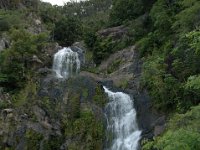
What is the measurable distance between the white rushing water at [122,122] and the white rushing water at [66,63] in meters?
7.88

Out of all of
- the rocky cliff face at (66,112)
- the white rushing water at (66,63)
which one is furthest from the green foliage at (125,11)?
the rocky cliff face at (66,112)

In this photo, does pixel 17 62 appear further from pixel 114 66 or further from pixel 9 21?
pixel 9 21

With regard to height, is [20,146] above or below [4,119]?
below

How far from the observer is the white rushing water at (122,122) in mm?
23781

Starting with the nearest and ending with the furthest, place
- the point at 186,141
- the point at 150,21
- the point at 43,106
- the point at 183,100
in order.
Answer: the point at 186,141, the point at 183,100, the point at 43,106, the point at 150,21

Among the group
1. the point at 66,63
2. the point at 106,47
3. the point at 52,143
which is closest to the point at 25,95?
the point at 52,143

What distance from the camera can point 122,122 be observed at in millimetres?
25359

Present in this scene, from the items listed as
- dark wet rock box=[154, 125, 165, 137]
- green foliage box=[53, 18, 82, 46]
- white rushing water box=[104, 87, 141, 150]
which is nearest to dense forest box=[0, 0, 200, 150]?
green foliage box=[53, 18, 82, 46]

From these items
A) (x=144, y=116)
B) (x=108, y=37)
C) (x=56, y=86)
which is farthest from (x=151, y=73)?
(x=108, y=37)

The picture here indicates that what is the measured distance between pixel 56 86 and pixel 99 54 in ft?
26.5

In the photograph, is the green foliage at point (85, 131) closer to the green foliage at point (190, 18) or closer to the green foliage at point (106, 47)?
the green foliage at point (190, 18)

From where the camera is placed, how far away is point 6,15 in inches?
1832

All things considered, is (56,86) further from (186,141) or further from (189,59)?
(186,141)

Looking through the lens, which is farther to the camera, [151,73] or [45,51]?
[45,51]
